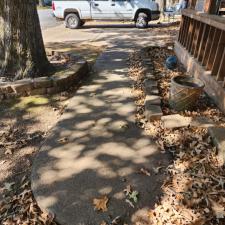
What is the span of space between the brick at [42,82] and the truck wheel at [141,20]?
32.2ft

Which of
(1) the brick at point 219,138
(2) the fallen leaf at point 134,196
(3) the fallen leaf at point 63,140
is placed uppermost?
(1) the brick at point 219,138

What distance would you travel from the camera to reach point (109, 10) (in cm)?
A: 1366

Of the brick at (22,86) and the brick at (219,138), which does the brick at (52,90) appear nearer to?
the brick at (22,86)

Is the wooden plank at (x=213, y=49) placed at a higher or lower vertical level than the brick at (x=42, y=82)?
higher

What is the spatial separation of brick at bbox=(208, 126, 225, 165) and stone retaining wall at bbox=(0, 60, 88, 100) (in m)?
3.07

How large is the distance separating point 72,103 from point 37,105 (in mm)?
650

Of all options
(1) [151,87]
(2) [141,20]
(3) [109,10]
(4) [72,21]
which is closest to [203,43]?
(1) [151,87]

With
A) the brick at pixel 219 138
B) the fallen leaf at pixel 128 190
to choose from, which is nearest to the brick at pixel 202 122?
the brick at pixel 219 138

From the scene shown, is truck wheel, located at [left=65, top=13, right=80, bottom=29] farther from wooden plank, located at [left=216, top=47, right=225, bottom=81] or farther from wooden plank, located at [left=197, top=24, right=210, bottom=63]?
wooden plank, located at [left=216, top=47, right=225, bottom=81]

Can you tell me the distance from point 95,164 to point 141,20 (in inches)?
469

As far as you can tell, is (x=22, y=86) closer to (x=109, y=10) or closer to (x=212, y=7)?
(x=212, y=7)

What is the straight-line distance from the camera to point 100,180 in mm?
3102

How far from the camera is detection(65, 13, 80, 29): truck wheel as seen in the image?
14.0 meters

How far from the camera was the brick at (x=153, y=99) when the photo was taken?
4684 millimetres
